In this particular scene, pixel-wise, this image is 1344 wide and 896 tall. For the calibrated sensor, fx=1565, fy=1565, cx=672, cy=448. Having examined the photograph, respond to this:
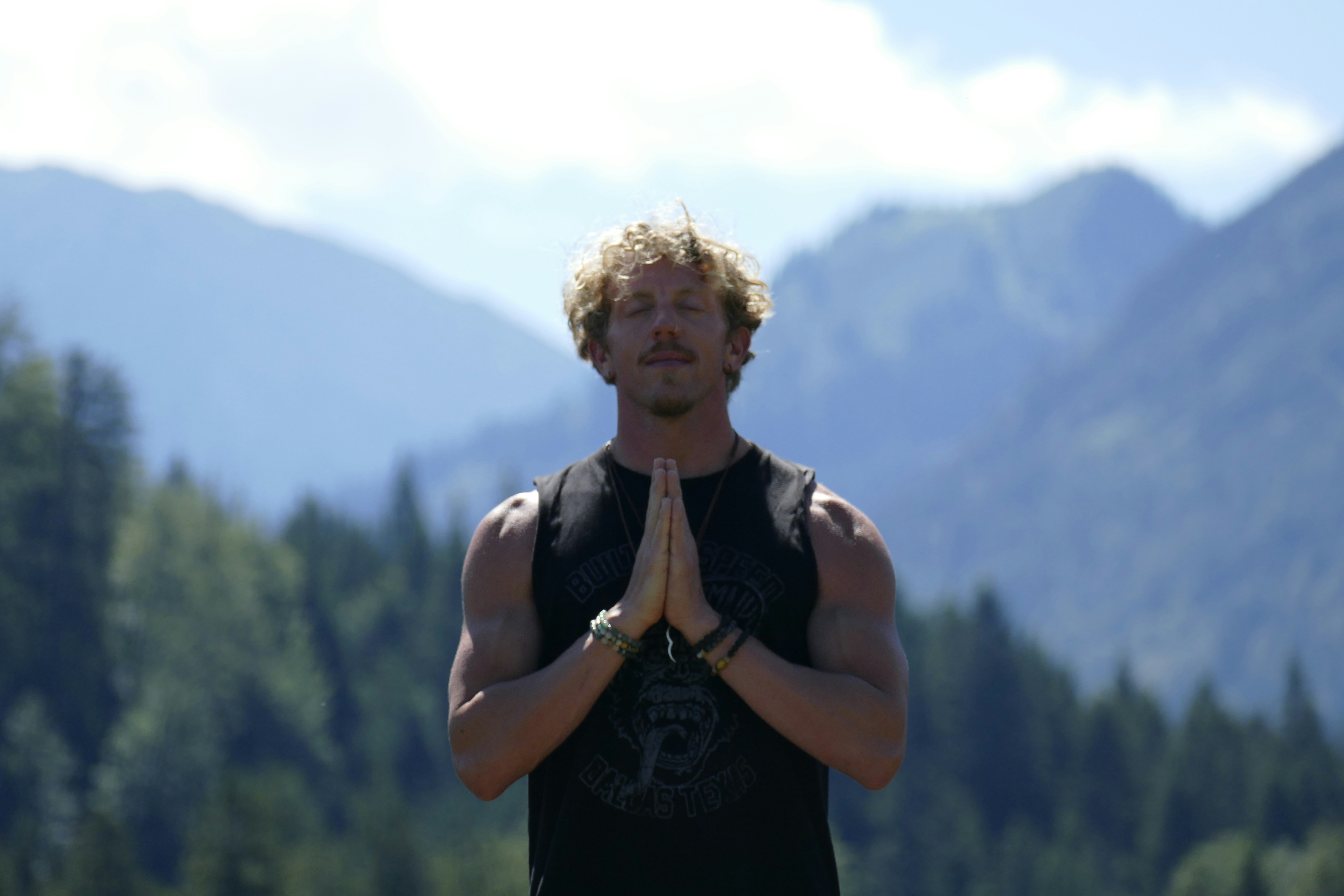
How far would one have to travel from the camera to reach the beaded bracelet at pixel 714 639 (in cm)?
456

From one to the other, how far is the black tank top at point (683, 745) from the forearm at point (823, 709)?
12 centimetres

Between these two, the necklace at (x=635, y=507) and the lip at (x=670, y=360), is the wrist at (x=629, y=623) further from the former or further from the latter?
the lip at (x=670, y=360)

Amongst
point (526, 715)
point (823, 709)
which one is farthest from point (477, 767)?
point (823, 709)

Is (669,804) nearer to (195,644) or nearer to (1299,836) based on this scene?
(195,644)

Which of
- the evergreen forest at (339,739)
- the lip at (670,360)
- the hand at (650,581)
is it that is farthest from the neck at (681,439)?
the evergreen forest at (339,739)

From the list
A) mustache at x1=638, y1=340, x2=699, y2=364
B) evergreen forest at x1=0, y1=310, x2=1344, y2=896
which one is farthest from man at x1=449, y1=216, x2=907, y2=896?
evergreen forest at x1=0, y1=310, x2=1344, y2=896

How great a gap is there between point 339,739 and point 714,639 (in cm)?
10738

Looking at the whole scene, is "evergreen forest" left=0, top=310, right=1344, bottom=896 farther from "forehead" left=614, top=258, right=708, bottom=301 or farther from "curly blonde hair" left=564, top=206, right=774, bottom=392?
"forehead" left=614, top=258, right=708, bottom=301

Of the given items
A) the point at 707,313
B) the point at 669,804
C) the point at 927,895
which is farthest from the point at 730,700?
the point at 927,895

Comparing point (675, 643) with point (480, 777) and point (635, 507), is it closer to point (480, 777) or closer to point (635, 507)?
point (635, 507)

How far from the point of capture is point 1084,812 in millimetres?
118500

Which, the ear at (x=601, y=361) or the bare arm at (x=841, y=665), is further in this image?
the ear at (x=601, y=361)

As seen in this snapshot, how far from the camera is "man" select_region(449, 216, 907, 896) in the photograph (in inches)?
180

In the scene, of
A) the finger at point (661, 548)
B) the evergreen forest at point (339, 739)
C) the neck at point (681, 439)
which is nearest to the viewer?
the finger at point (661, 548)
